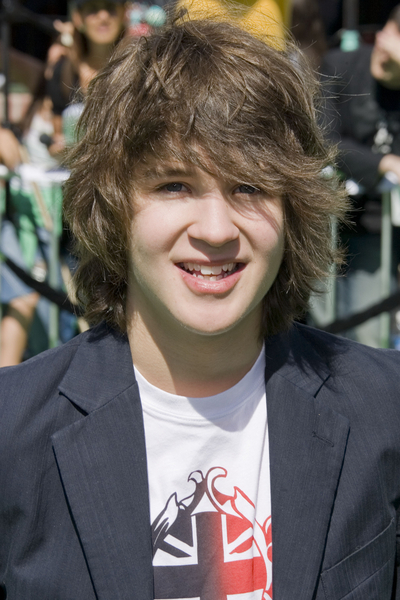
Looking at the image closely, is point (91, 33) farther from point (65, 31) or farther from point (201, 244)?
point (201, 244)

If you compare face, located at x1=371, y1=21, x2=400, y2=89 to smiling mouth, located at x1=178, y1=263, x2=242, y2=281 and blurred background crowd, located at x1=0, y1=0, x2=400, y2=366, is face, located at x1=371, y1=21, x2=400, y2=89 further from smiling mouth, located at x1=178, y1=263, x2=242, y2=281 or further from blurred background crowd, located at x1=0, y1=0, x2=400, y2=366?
smiling mouth, located at x1=178, y1=263, x2=242, y2=281

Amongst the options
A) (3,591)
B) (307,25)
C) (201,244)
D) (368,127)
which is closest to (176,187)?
(201,244)

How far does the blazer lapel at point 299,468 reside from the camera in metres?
1.64

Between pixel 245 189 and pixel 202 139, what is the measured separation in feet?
0.51

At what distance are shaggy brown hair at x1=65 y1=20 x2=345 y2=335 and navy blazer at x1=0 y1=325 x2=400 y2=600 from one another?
0.22 m

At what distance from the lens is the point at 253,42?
178 cm

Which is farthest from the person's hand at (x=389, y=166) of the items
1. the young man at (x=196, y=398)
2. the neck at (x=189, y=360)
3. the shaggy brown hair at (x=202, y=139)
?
the neck at (x=189, y=360)

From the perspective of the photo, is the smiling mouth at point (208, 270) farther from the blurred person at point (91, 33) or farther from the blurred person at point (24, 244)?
the blurred person at point (91, 33)

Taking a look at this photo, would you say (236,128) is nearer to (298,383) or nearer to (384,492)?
(298,383)

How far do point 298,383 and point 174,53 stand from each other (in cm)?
88

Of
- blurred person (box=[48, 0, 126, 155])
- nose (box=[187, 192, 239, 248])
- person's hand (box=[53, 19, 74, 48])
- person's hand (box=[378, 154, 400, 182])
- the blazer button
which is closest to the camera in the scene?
nose (box=[187, 192, 239, 248])

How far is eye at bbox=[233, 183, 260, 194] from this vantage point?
1.64m

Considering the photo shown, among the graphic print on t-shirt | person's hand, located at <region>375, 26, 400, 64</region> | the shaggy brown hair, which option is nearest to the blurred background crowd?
person's hand, located at <region>375, 26, 400, 64</region>

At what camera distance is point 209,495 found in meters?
1.67
